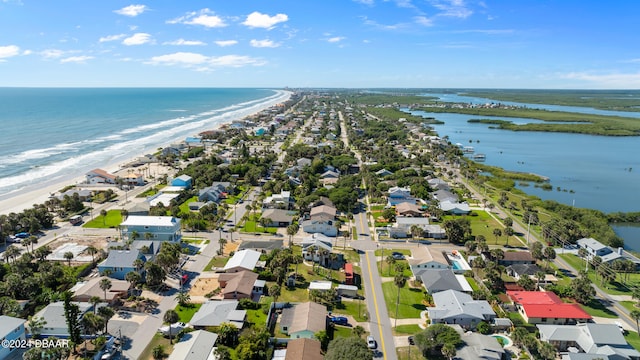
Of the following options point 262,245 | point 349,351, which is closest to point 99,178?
point 262,245

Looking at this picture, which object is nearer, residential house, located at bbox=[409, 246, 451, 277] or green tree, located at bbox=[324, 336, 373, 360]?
green tree, located at bbox=[324, 336, 373, 360]

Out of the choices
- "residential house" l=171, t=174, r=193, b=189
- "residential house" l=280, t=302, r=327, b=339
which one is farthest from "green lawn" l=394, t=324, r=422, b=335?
"residential house" l=171, t=174, r=193, b=189

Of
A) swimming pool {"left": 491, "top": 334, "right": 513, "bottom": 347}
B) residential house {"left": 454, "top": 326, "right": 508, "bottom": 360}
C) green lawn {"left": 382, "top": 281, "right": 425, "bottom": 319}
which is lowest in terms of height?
swimming pool {"left": 491, "top": 334, "right": 513, "bottom": 347}

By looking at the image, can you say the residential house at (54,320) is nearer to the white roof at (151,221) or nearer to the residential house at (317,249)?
the white roof at (151,221)

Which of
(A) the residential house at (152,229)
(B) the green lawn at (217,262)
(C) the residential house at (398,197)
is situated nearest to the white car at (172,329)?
(B) the green lawn at (217,262)

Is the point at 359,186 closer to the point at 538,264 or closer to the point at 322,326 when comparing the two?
the point at 538,264

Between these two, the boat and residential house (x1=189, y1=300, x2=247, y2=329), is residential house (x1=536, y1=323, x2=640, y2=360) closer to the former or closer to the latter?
residential house (x1=189, y1=300, x2=247, y2=329)
